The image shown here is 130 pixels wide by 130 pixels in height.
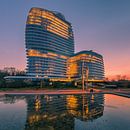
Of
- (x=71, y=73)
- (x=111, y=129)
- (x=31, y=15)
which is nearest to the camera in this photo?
(x=111, y=129)

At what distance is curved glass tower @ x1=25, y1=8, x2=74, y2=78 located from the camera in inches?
5630

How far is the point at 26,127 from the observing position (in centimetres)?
1246

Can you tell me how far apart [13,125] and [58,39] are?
517ft

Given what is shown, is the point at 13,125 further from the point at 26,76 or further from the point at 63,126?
the point at 26,76

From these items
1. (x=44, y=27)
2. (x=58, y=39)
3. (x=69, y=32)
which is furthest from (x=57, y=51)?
(x=69, y=32)

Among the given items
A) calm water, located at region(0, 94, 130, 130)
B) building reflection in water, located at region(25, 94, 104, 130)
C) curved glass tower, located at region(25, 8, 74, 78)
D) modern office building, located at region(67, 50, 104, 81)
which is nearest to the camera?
calm water, located at region(0, 94, 130, 130)

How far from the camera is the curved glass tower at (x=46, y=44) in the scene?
14300 cm

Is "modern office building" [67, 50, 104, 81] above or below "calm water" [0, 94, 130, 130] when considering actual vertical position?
above

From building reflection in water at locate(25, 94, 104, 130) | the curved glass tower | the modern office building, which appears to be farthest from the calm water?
the modern office building

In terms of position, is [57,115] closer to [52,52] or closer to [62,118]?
[62,118]

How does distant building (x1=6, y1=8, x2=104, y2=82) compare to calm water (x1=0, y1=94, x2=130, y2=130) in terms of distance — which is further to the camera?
distant building (x1=6, y1=8, x2=104, y2=82)

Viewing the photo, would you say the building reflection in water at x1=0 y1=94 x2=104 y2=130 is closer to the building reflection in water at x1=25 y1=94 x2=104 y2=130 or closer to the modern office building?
the building reflection in water at x1=25 y1=94 x2=104 y2=130

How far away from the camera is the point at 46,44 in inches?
5984

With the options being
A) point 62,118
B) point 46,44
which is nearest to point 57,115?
point 62,118
